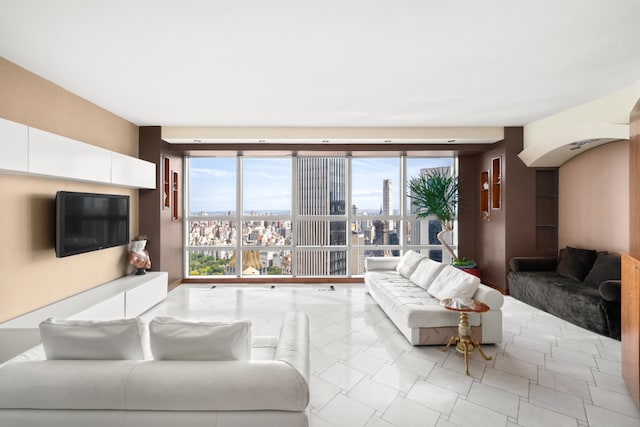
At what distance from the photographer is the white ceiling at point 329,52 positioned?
215 centimetres

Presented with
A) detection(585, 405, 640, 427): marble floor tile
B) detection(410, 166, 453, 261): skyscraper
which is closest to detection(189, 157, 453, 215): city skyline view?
detection(410, 166, 453, 261): skyscraper

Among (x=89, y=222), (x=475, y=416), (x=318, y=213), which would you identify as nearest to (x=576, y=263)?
(x=475, y=416)

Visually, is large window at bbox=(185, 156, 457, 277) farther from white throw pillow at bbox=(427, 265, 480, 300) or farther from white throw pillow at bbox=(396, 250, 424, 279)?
white throw pillow at bbox=(427, 265, 480, 300)

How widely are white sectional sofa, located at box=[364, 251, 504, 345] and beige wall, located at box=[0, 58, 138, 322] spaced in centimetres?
383

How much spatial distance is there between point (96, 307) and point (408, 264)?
160 inches

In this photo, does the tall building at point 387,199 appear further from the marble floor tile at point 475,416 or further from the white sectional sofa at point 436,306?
the marble floor tile at point 475,416

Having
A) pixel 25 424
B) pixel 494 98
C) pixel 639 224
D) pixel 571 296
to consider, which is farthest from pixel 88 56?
pixel 571 296

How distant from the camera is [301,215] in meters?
6.39

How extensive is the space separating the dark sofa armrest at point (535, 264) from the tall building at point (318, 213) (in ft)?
9.89

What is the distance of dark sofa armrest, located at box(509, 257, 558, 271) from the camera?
16.2 feet

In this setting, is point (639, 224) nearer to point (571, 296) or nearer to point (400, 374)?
point (571, 296)

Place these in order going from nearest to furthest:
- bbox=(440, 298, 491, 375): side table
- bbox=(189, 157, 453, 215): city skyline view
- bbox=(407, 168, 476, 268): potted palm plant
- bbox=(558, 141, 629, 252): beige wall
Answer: bbox=(440, 298, 491, 375): side table < bbox=(558, 141, 629, 252): beige wall < bbox=(407, 168, 476, 268): potted palm plant < bbox=(189, 157, 453, 215): city skyline view

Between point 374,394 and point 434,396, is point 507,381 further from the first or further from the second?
point 374,394

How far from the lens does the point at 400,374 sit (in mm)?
2684
